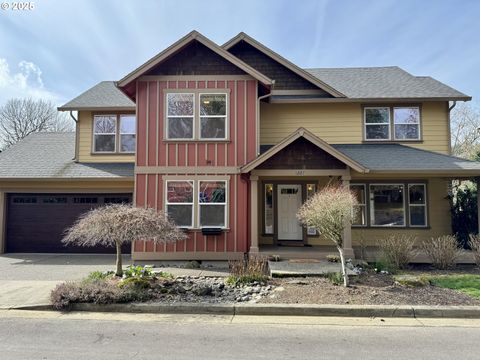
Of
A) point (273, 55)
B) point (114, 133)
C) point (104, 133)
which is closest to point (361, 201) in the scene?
point (273, 55)

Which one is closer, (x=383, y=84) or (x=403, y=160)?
(x=403, y=160)

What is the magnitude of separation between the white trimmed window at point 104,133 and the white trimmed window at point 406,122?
11431mm

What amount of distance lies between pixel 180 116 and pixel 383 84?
871cm

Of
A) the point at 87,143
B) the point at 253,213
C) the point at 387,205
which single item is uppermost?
the point at 87,143

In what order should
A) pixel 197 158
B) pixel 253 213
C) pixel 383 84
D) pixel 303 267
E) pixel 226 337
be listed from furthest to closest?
pixel 383 84
pixel 197 158
pixel 253 213
pixel 303 267
pixel 226 337

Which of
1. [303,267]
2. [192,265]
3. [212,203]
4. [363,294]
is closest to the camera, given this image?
[363,294]

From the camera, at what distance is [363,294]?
693 centimetres

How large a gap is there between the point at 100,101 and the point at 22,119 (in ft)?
98.1

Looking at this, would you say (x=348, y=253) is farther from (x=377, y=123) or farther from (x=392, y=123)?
(x=392, y=123)

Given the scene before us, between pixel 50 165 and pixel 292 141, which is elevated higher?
pixel 292 141

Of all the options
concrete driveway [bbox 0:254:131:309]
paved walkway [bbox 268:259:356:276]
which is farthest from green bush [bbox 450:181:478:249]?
concrete driveway [bbox 0:254:131:309]

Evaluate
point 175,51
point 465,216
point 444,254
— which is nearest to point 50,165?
point 175,51

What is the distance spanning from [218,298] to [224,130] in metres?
6.00

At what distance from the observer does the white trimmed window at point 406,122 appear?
1276cm
